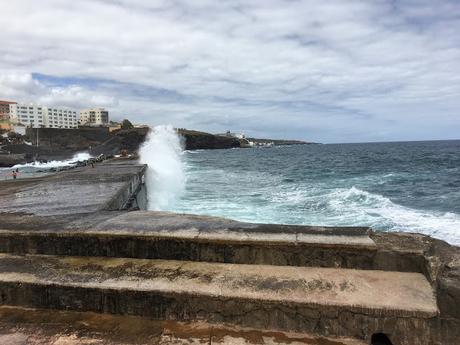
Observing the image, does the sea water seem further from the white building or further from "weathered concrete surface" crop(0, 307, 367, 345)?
the white building

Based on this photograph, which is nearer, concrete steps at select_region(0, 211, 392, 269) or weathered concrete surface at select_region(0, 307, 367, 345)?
weathered concrete surface at select_region(0, 307, 367, 345)

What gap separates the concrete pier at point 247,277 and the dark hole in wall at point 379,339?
6cm

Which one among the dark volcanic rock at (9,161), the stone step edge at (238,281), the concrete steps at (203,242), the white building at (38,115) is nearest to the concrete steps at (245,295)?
the stone step edge at (238,281)

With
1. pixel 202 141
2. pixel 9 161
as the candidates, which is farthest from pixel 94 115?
pixel 9 161

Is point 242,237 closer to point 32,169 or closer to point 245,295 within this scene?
point 245,295

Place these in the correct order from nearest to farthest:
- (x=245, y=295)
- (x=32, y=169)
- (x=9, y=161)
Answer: (x=245, y=295) < (x=32, y=169) < (x=9, y=161)

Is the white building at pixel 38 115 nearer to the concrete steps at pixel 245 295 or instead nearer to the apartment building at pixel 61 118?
the apartment building at pixel 61 118

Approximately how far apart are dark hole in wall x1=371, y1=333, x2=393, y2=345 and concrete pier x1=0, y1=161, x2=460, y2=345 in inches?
2.2

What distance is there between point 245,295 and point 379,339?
919mm

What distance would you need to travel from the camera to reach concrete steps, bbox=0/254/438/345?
2.51 m

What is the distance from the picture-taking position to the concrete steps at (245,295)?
8.23ft

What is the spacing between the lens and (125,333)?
2.56 metres

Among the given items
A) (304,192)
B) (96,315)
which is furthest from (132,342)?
(304,192)

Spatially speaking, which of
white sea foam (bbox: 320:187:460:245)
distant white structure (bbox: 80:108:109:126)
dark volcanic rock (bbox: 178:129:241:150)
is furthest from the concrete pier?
distant white structure (bbox: 80:108:109:126)
